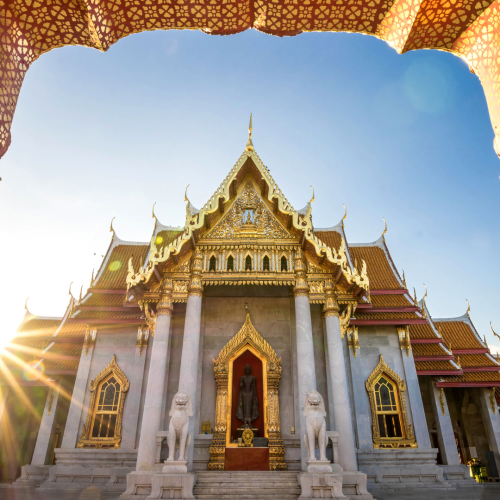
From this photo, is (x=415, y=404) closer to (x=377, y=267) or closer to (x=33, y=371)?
(x=377, y=267)

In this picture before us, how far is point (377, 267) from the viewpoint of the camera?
647 inches

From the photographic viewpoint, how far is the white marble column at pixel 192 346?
8578 mm

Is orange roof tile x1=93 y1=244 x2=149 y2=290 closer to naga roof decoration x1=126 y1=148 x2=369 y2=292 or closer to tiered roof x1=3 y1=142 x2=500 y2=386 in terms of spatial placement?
tiered roof x1=3 y1=142 x2=500 y2=386

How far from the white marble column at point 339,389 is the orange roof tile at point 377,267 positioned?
5.37 m

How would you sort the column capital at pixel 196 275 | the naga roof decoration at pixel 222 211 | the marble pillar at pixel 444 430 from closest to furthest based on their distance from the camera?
the naga roof decoration at pixel 222 211
the column capital at pixel 196 275
the marble pillar at pixel 444 430

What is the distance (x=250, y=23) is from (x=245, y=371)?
852 centimetres

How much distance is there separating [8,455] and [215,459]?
14.2m

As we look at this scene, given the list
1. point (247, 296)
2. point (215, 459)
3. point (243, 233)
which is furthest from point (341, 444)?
point (243, 233)

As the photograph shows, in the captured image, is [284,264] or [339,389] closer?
[339,389]

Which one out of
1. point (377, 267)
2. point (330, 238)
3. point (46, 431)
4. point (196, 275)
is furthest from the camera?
point (330, 238)

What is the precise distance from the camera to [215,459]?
9.54 meters

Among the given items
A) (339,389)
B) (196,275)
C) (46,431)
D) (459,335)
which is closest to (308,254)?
(196,275)

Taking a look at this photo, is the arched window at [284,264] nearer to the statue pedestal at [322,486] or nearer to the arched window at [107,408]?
the statue pedestal at [322,486]

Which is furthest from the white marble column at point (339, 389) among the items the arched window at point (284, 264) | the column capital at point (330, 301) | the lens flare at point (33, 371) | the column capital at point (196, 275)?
the lens flare at point (33, 371)
